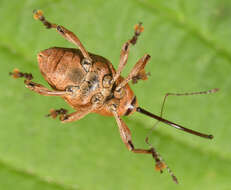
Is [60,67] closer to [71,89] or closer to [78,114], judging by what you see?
[71,89]

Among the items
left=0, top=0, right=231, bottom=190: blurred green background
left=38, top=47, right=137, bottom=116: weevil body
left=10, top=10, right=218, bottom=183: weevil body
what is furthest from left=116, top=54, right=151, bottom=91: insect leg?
left=0, top=0, right=231, bottom=190: blurred green background

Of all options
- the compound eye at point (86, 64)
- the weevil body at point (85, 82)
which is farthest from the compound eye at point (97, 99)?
the compound eye at point (86, 64)

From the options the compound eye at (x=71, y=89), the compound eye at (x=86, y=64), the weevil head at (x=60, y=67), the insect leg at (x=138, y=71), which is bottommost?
the compound eye at (x=71, y=89)

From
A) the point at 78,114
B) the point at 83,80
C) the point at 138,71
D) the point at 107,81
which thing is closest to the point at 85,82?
the point at 83,80

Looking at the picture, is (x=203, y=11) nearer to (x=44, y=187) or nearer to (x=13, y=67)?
(x=13, y=67)

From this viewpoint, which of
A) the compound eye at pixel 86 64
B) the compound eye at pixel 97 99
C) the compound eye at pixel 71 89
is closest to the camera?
the compound eye at pixel 71 89

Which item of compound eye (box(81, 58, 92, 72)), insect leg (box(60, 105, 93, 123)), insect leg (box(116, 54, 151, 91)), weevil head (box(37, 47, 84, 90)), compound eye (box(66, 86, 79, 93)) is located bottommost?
insect leg (box(60, 105, 93, 123))

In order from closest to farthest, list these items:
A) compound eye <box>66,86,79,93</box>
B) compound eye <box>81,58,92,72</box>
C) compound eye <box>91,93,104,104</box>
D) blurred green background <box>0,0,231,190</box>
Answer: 1. compound eye <box>66,86,79,93</box>
2. compound eye <box>81,58,92,72</box>
3. compound eye <box>91,93,104,104</box>
4. blurred green background <box>0,0,231,190</box>

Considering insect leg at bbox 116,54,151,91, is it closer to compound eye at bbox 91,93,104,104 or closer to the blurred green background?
compound eye at bbox 91,93,104,104

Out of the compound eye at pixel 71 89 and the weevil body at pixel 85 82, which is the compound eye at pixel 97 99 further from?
the compound eye at pixel 71 89
